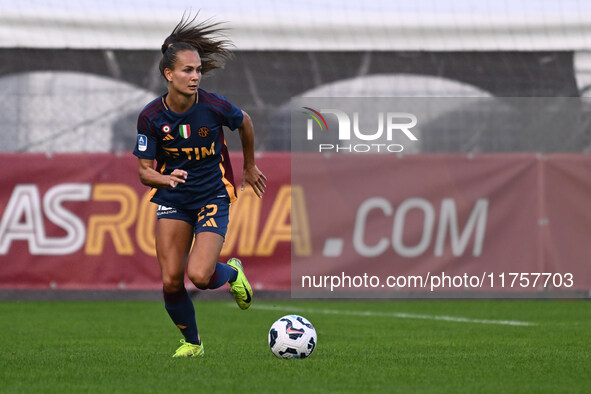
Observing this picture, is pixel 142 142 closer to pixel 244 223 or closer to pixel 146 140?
pixel 146 140

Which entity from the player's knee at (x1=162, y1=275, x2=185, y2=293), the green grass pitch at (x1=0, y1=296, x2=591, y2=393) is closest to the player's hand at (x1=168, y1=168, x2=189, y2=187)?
Answer: the player's knee at (x1=162, y1=275, x2=185, y2=293)

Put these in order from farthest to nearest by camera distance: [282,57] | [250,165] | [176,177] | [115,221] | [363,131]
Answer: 1. [282,57]
2. [363,131]
3. [115,221]
4. [250,165]
5. [176,177]

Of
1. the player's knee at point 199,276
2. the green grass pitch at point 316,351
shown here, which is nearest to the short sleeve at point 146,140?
the player's knee at point 199,276

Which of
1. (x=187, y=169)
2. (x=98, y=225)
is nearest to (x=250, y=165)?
(x=187, y=169)

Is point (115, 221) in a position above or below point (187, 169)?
below

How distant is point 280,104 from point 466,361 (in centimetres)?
772

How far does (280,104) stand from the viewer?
13.8 meters

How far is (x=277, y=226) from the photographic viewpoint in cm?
1252

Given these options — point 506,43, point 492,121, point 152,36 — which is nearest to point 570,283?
point 492,121

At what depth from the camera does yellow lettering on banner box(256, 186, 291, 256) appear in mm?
12492

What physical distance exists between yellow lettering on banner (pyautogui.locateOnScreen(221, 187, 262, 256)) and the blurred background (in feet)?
0.05

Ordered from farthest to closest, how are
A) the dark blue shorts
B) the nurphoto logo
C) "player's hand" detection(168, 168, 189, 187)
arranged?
the nurphoto logo < the dark blue shorts < "player's hand" detection(168, 168, 189, 187)

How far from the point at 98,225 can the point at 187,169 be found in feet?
19.4

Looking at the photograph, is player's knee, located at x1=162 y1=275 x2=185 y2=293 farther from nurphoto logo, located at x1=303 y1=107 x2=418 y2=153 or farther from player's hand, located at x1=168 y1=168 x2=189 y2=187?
nurphoto logo, located at x1=303 y1=107 x2=418 y2=153
